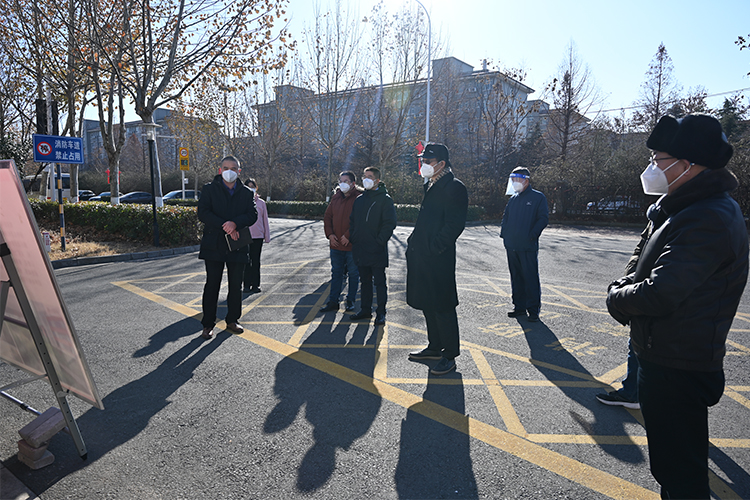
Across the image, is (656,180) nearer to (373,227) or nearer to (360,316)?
(373,227)

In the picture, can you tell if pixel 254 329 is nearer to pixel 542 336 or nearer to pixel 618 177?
pixel 542 336

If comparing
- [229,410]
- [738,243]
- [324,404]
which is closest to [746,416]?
[738,243]

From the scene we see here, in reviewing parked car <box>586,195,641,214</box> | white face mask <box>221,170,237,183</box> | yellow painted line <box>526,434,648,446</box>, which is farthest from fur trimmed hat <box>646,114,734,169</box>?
parked car <box>586,195,641,214</box>

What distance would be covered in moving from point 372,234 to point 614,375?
3.02 m

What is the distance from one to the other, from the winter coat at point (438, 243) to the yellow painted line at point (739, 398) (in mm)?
2385

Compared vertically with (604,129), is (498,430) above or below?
below

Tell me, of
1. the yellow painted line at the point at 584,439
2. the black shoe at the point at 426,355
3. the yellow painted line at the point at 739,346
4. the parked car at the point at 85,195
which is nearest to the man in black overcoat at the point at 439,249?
the black shoe at the point at 426,355

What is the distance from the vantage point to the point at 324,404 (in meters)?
3.52

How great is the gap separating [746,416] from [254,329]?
4732 mm

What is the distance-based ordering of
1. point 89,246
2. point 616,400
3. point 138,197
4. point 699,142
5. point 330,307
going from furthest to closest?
1. point 138,197
2. point 89,246
3. point 330,307
4. point 616,400
5. point 699,142

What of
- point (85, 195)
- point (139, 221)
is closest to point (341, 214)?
point (139, 221)

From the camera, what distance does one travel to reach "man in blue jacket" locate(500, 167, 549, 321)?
5891 mm

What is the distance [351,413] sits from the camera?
337 cm

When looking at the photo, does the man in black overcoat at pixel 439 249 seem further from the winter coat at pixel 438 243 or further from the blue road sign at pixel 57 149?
the blue road sign at pixel 57 149
